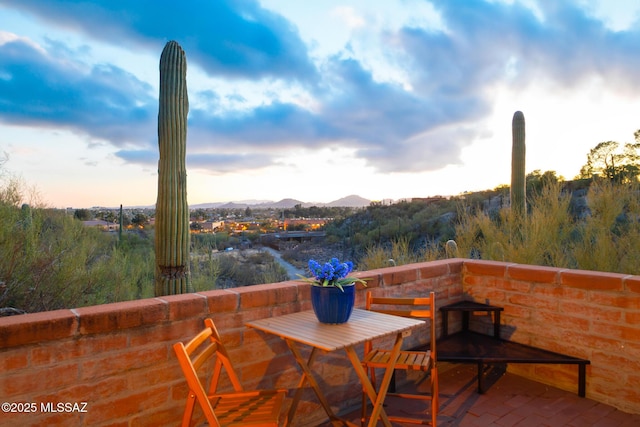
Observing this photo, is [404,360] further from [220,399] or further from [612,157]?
[612,157]

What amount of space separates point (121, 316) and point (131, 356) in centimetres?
21

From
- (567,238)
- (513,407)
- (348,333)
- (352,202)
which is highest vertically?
(352,202)

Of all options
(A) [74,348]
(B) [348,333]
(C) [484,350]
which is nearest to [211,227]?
(C) [484,350]

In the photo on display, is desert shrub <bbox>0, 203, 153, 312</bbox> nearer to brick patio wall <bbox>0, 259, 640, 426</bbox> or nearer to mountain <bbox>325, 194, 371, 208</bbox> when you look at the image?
brick patio wall <bbox>0, 259, 640, 426</bbox>

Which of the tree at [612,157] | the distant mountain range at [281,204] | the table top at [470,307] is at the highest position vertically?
the tree at [612,157]

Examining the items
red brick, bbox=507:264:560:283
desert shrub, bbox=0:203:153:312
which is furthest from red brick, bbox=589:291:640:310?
desert shrub, bbox=0:203:153:312

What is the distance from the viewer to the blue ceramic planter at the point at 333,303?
86.0 inches

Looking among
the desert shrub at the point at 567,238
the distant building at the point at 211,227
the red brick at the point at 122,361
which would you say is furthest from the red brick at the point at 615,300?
the distant building at the point at 211,227

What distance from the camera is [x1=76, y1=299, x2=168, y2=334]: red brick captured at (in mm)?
1848

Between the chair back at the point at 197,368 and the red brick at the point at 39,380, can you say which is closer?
the chair back at the point at 197,368

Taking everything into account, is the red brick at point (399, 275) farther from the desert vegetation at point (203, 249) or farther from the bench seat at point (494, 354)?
the desert vegetation at point (203, 249)

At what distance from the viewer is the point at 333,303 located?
2188 millimetres

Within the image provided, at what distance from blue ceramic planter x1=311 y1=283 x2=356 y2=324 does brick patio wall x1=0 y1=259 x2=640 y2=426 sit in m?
0.43

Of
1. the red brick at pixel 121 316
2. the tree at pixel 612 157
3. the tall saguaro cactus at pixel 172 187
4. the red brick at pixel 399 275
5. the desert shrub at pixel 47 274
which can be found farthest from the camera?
the tree at pixel 612 157
